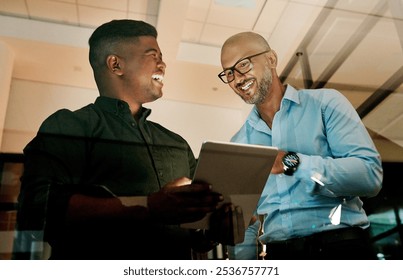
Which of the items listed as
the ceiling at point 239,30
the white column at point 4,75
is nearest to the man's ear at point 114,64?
the ceiling at point 239,30

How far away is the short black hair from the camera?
2061 millimetres

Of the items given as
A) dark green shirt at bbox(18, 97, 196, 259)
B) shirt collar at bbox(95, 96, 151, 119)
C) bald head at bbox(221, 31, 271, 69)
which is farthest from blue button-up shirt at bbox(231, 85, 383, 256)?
shirt collar at bbox(95, 96, 151, 119)

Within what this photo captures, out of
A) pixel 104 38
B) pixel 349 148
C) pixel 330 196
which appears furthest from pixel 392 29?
pixel 104 38

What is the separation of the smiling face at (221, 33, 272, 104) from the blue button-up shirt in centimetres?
9

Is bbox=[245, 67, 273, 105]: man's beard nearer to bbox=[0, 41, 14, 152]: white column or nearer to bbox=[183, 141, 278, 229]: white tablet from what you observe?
bbox=[183, 141, 278, 229]: white tablet

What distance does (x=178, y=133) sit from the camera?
6.68ft

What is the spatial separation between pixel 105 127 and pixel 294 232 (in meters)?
0.98

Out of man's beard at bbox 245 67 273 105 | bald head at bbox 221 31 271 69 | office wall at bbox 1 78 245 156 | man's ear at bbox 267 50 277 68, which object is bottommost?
office wall at bbox 1 78 245 156

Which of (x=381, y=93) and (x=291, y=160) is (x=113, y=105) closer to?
(x=291, y=160)

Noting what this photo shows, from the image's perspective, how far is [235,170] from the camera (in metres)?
1.78

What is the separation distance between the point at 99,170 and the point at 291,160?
866 mm

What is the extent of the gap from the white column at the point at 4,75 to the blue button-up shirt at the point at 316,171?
3.48ft

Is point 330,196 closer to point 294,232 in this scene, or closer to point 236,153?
point 294,232

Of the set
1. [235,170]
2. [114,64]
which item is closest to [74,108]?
[114,64]
